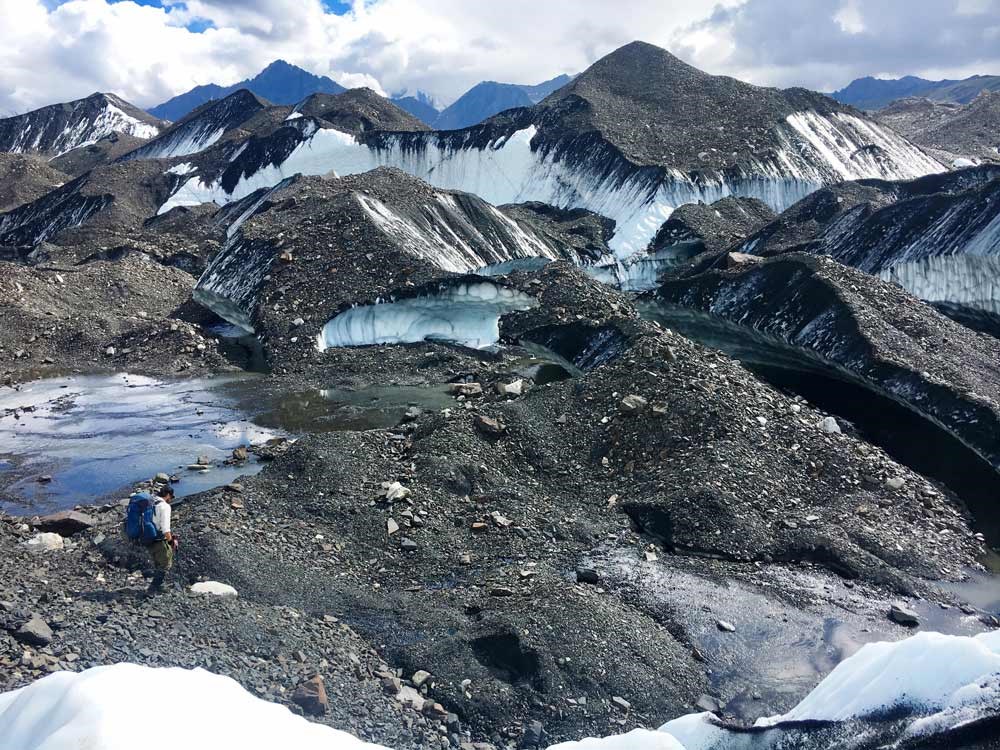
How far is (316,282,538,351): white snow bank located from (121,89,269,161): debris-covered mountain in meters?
55.6

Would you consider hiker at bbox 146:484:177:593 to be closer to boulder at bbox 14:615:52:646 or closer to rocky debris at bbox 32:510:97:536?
boulder at bbox 14:615:52:646

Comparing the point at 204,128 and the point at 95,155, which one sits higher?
the point at 204,128

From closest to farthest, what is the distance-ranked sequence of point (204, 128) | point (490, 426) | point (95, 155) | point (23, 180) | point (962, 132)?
1. point (490, 426)
2. point (23, 180)
3. point (962, 132)
4. point (204, 128)
5. point (95, 155)

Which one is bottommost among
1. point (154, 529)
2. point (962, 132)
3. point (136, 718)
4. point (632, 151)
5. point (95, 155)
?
point (154, 529)

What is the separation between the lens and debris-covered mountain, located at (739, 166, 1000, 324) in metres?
23.4

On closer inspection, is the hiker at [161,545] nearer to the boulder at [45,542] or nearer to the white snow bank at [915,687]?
the boulder at [45,542]

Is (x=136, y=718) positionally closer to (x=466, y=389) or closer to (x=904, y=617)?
(x=904, y=617)

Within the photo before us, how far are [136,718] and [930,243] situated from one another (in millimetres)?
26167

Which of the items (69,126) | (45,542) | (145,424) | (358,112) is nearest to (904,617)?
(45,542)

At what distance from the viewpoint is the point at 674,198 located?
136 ft

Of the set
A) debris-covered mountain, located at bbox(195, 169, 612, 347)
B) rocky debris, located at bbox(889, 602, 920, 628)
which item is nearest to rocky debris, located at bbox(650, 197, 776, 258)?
debris-covered mountain, located at bbox(195, 169, 612, 347)

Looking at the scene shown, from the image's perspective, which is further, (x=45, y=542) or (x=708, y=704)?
(x=45, y=542)

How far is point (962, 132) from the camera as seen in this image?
69312mm

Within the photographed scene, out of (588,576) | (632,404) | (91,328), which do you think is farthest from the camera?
(91,328)
